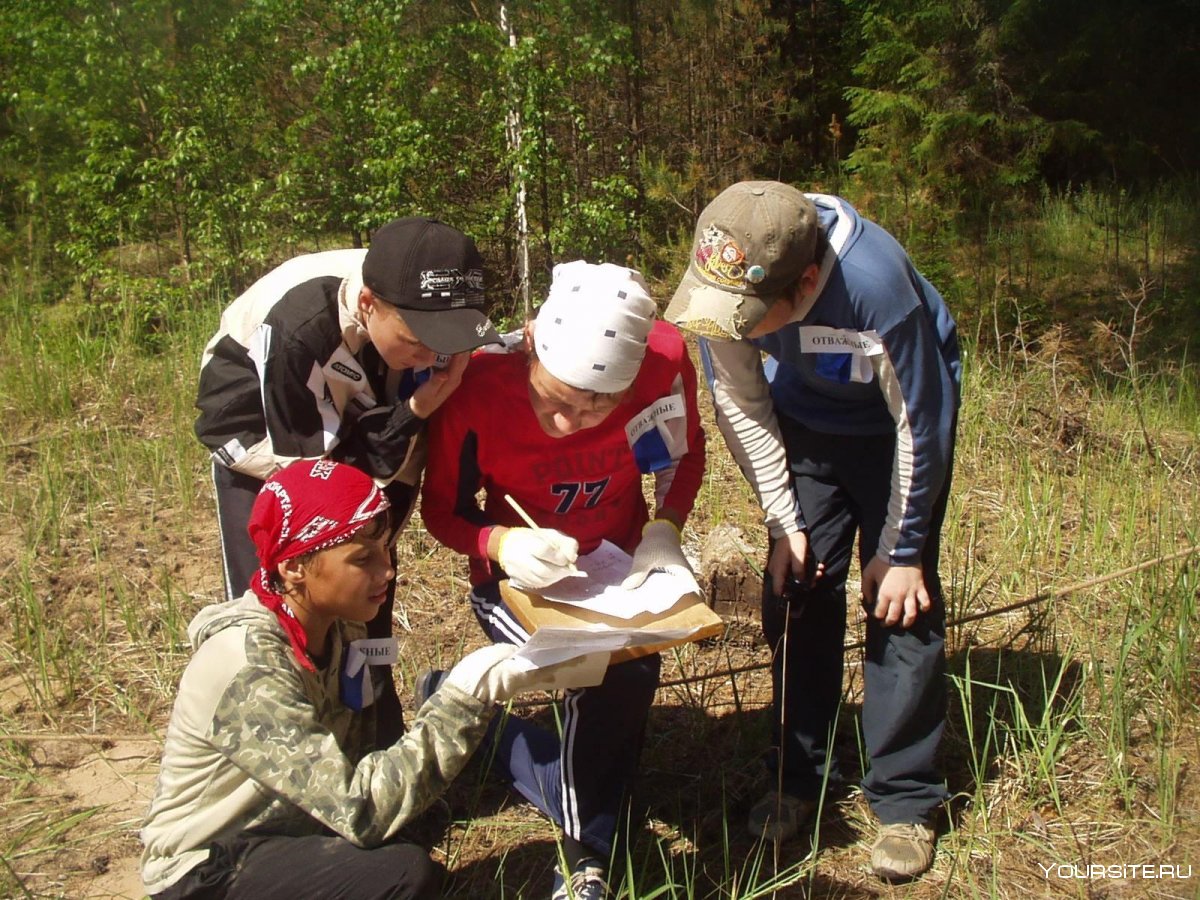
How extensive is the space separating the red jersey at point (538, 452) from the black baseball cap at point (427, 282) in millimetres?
225

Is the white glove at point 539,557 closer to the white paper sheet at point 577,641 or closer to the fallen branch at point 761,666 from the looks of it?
the white paper sheet at point 577,641

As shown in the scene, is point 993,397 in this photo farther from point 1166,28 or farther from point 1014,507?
point 1166,28

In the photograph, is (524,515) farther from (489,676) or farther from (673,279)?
(673,279)

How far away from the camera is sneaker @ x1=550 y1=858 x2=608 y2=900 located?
2514 mm

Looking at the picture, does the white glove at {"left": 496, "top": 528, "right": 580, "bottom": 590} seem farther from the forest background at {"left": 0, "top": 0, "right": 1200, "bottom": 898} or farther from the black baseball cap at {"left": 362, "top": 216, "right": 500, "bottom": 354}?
the forest background at {"left": 0, "top": 0, "right": 1200, "bottom": 898}

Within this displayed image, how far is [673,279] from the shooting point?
9.12 metres

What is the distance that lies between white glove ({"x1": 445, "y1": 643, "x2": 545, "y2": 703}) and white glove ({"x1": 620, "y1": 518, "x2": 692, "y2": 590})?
446 millimetres

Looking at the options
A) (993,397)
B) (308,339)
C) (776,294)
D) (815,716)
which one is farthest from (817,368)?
(993,397)

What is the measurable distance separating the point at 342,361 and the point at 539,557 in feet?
2.12

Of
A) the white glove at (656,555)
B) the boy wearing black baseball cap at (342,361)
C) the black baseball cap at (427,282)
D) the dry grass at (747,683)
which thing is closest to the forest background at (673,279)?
the dry grass at (747,683)

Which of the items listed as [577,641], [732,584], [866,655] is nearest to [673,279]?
[732,584]

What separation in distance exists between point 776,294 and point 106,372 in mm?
4865

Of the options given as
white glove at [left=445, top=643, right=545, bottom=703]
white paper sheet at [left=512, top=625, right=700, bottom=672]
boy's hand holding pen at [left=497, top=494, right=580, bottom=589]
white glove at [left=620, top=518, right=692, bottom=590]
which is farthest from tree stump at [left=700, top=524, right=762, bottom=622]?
white glove at [left=445, top=643, right=545, bottom=703]

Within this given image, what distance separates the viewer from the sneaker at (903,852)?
106 inches
